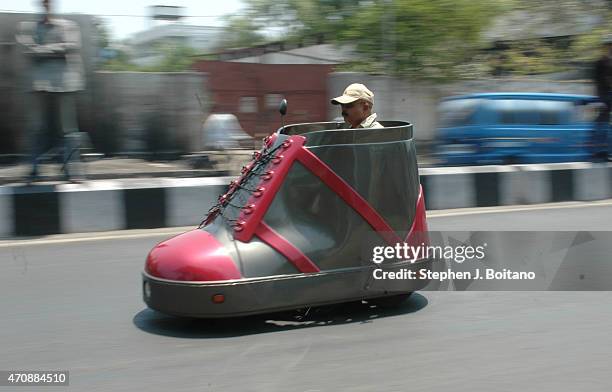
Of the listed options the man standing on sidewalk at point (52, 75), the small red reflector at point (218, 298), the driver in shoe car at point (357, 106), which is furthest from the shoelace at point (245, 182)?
the man standing on sidewalk at point (52, 75)

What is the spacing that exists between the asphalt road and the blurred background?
4.21m

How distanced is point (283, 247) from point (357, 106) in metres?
1.11

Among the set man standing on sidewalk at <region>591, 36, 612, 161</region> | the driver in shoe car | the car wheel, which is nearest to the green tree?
man standing on sidewalk at <region>591, 36, 612, 161</region>

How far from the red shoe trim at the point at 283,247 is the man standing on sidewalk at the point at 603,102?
796cm

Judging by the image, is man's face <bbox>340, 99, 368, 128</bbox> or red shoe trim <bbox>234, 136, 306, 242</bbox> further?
man's face <bbox>340, 99, 368, 128</bbox>

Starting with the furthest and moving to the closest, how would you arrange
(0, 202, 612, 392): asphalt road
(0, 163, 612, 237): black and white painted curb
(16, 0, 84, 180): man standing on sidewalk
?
1. (16, 0, 84, 180): man standing on sidewalk
2. (0, 163, 612, 237): black and white painted curb
3. (0, 202, 612, 392): asphalt road

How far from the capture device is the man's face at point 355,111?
5.08 meters

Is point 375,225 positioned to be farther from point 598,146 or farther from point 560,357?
point 598,146

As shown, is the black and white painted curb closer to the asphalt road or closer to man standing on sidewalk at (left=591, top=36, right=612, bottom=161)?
man standing on sidewalk at (left=591, top=36, right=612, bottom=161)

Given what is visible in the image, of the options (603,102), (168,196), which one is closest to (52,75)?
(168,196)

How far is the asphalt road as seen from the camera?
152 inches

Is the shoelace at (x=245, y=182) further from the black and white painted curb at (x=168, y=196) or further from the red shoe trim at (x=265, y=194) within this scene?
the black and white painted curb at (x=168, y=196)

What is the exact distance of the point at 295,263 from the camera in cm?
459

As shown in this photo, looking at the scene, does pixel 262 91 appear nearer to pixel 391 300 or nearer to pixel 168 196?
pixel 168 196
